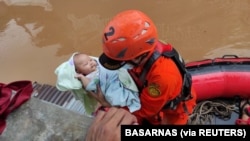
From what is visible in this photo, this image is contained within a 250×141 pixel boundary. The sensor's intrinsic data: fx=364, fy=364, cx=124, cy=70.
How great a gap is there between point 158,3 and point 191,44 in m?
1.01

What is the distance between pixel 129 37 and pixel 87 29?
3.52 m

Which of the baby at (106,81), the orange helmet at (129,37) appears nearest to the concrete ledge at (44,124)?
the orange helmet at (129,37)

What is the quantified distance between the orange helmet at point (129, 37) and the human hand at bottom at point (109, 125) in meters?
0.71

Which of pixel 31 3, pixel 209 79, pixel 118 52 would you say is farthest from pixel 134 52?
pixel 31 3

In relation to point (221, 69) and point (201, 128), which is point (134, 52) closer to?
point (201, 128)

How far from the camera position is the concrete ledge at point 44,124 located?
158 centimetres

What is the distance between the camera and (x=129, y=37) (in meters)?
2.06

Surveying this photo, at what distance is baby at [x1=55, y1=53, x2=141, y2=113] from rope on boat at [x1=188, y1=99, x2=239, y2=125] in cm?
101

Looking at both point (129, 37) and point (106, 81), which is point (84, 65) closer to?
point (106, 81)

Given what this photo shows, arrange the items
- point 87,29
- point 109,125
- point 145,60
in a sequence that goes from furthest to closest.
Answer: point 87,29 → point 145,60 → point 109,125

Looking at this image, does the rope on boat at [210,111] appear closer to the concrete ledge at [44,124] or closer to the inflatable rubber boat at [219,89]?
the inflatable rubber boat at [219,89]

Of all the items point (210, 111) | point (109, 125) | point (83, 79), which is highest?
point (109, 125)

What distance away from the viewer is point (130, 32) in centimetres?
206

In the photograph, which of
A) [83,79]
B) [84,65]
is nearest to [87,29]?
[84,65]
